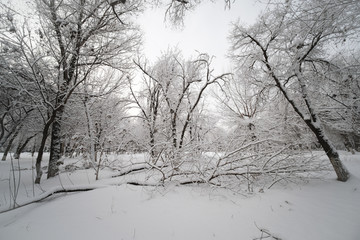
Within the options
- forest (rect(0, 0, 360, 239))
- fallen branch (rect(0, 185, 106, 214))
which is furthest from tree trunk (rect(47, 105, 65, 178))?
fallen branch (rect(0, 185, 106, 214))

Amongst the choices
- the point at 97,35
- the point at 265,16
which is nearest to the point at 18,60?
the point at 97,35

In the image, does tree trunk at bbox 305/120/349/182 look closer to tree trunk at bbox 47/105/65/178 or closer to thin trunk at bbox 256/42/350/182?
thin trunk at bbox 256/42/350/182

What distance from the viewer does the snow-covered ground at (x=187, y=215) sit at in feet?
8.50

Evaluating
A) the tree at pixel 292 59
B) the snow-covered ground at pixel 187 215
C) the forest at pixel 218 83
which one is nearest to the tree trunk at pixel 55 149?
the forest at pixel 218 83

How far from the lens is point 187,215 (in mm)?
3020

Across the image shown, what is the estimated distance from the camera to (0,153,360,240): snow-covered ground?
259cm

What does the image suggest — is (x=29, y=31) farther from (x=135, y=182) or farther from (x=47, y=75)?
(x=135, y=182)

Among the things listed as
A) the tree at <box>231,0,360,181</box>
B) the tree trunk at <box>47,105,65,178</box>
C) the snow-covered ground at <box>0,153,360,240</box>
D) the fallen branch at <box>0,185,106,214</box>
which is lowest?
the snow-covered ground at <box>0,153,360,240</box>

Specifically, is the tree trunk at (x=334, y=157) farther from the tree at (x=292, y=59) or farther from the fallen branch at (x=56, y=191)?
the fallen branch at (x=56, y=191)

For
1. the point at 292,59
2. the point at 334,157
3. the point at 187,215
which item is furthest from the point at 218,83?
the point at 187,215

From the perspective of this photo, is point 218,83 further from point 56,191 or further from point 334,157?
point 56,191

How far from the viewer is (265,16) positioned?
5891 mm

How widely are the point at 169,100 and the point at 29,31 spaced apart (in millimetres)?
7985

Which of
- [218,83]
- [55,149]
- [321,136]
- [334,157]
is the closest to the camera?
[334,157]
